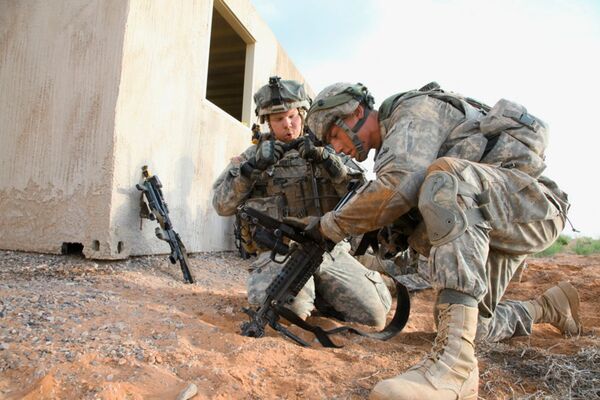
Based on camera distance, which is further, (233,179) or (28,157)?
(28,157)

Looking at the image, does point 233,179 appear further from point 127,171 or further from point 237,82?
point 237,82

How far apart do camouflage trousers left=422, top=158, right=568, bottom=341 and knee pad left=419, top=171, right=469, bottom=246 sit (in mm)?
29

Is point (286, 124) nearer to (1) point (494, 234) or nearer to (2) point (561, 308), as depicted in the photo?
(1) point (494, 234)

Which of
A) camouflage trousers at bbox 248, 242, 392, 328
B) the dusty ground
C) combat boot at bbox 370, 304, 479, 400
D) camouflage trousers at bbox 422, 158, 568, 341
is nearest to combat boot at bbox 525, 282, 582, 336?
the dusty ground

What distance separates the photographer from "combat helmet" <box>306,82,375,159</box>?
2.20 metres

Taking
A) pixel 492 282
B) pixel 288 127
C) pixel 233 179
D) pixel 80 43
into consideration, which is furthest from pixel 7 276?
pixel 492 282

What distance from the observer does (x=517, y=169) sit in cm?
185

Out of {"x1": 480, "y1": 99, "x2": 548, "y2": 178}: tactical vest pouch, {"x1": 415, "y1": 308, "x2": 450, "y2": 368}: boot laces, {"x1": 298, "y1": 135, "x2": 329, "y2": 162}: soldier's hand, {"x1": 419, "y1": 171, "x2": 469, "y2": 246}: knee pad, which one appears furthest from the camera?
{"x1": 298, "y1": 135, "x2": 329, "y2": 162}: soldier's hand

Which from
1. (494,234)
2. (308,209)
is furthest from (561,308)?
(308,209)

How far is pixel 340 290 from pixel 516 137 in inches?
58.0

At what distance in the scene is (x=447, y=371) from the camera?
1.37m

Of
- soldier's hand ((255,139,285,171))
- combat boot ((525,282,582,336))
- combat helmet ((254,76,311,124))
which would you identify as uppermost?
combat helmet ((254,76,311,124))

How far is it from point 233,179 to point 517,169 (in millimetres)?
1961

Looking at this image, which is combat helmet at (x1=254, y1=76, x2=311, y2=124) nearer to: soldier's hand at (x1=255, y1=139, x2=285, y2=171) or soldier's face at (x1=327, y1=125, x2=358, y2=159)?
soldier's hand at (x1=255, y1=139, x2=285, y2=171)
